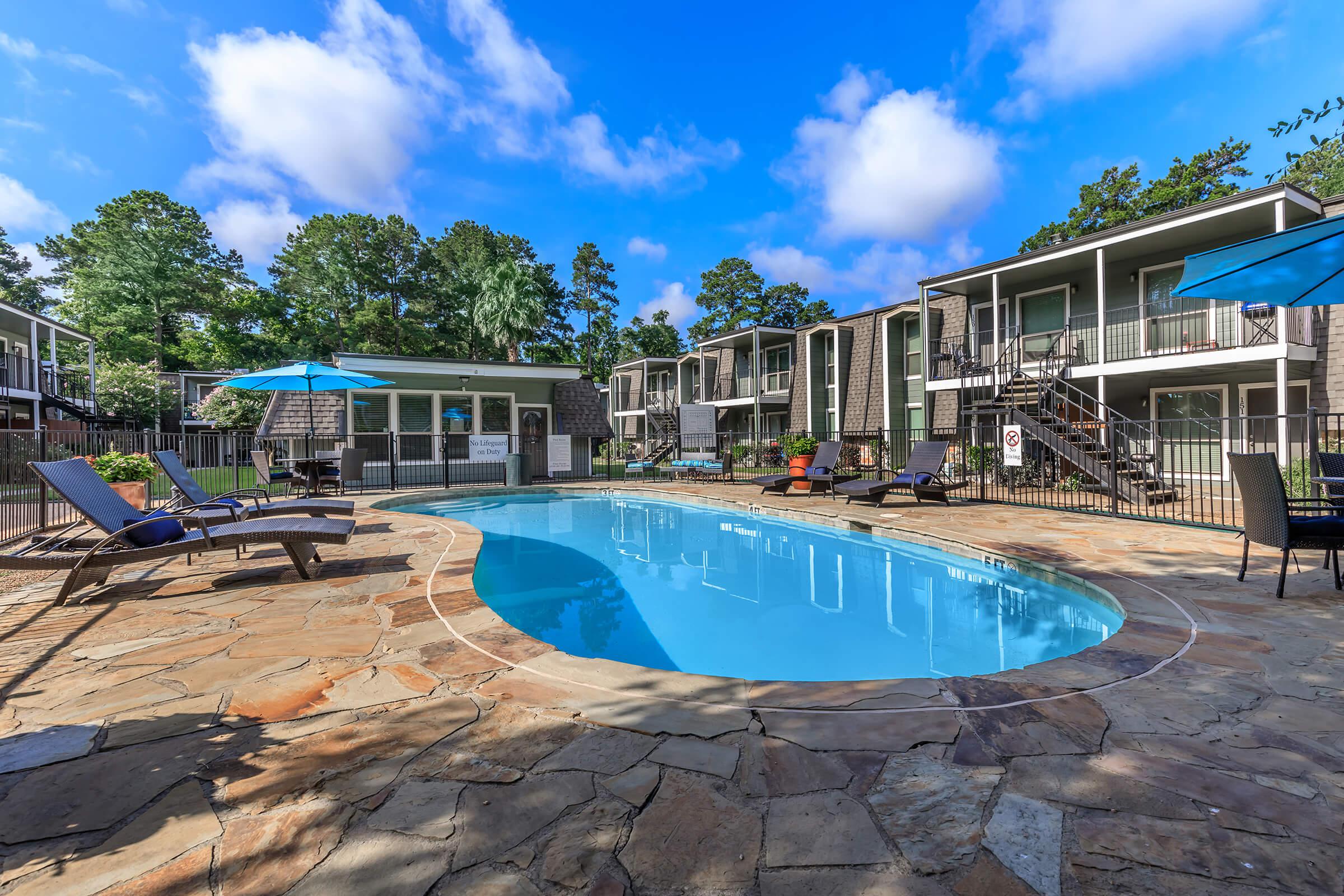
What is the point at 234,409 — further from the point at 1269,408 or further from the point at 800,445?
the point at 1269,408

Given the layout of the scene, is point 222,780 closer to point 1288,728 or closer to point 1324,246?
point 1288,728

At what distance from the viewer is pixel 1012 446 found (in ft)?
32.3

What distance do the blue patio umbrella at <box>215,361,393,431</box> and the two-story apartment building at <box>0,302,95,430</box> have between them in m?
15.9

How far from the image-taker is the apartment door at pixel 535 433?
651 inches

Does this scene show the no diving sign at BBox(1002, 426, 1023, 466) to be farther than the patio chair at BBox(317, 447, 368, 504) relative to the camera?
No

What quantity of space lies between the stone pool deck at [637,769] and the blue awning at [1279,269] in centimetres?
229

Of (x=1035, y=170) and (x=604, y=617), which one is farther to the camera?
(x=1035, y=170)

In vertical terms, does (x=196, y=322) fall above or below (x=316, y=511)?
above

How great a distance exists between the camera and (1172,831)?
5.03ft

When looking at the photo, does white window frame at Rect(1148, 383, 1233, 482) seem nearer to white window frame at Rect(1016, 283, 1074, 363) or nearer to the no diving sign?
white window frame at Rect(1016, 283, 1074, 363)

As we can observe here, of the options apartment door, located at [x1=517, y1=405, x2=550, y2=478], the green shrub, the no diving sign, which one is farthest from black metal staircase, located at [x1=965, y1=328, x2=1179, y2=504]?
apartment door, located at [x1=517, y1=405, x2=550, y2=478]

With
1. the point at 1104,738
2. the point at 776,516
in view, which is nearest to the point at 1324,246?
the point at 1104,738

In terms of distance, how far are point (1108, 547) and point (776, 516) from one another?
473cm

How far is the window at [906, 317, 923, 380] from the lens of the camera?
1964 cm
